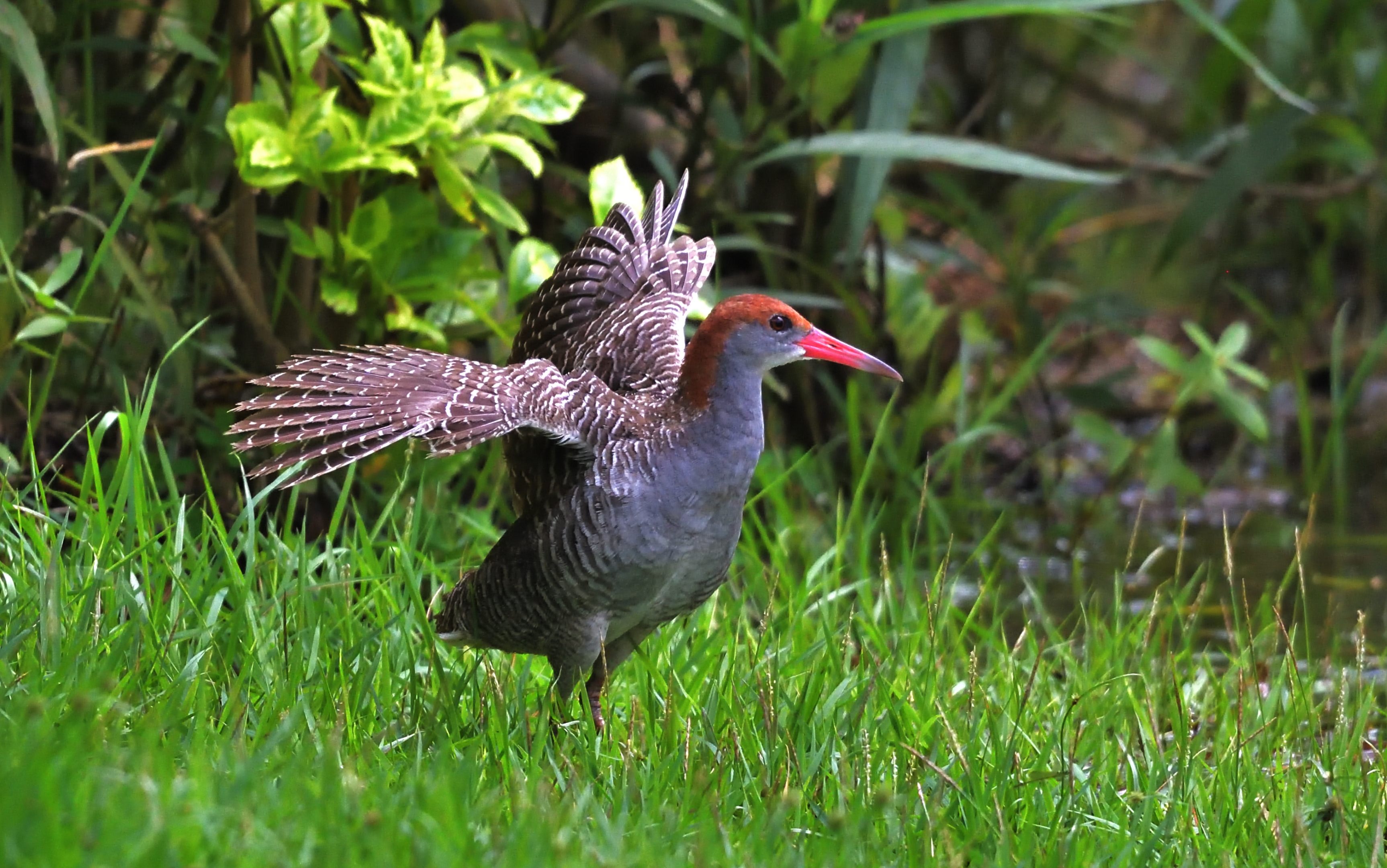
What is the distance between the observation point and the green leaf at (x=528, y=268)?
3.91 m

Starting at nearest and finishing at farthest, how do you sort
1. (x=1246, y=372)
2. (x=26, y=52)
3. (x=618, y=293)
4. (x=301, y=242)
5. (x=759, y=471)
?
(x=26, y=52)
(x=618, y=293)
(x=301, y=242)
(x=759, y=471)
(x=1246, y=372)

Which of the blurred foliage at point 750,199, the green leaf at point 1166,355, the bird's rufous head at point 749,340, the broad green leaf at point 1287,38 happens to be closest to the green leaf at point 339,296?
the blurred foliage at point 750,199

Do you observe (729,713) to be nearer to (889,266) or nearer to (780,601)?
(780,601)

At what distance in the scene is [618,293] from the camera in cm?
378

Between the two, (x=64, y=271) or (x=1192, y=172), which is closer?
(x=64, y=271)

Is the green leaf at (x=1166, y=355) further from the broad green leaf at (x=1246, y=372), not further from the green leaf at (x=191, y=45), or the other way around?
the green leaf at (x=191, y=45)

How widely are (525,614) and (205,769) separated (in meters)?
0.96

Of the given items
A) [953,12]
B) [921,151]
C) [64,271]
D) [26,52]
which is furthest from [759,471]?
[26,52]

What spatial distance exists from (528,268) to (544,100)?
1.27ft

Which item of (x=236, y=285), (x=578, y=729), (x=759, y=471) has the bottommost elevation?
(x=759, y=471)

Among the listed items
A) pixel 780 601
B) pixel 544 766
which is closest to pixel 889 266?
pixel 780 601

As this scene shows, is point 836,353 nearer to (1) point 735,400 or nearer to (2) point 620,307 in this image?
(1) point 735,400

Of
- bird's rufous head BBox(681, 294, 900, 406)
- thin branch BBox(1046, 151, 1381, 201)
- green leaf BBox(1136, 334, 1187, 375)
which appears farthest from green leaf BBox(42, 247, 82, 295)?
thin branch BBox(1046, 151, 1381, 201)

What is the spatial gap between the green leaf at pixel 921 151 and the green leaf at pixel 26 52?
1823 mm
